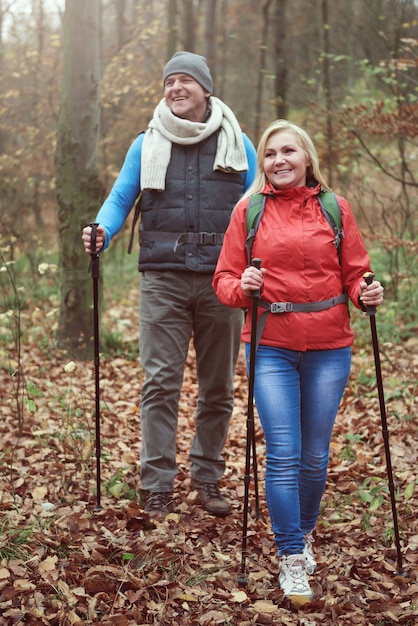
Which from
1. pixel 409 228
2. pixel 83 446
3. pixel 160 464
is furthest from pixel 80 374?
pixel 409 228

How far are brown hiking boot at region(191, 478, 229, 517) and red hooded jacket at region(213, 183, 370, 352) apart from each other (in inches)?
56.8

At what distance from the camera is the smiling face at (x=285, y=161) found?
336 cm

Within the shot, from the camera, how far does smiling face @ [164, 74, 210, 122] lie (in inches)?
161

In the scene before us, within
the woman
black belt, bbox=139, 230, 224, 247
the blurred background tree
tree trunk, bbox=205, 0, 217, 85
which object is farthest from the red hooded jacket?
tree trunk, bbox=205, 0, 217, 85

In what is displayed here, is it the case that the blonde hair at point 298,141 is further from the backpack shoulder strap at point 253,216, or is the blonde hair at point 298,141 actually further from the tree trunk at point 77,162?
the tree trunk at point 77,162

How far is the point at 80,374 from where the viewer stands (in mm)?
6891

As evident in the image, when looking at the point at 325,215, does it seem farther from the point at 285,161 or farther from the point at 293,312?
the point at 293,312

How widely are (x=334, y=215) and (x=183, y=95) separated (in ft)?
4.56

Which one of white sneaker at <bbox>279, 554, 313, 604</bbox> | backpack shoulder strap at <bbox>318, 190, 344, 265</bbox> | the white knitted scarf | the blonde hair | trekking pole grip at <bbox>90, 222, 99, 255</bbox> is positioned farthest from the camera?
the white knitted scarf

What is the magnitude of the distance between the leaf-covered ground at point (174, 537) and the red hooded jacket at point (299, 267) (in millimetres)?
1221

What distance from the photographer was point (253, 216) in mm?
3332

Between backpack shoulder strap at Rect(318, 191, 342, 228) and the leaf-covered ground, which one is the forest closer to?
the leaf-covered ground

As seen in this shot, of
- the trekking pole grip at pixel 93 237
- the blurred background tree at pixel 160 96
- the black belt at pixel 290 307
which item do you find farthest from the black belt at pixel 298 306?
the blurred background tree at pixel 160 96

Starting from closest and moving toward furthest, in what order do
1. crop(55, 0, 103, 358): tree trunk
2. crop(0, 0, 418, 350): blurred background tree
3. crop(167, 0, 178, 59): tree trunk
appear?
crop(55, 0, 103, 358): tree trunk
crop(0, 0, 418, 350): blurred background tree
crop(167, 0, 178, 59): tree trunk
